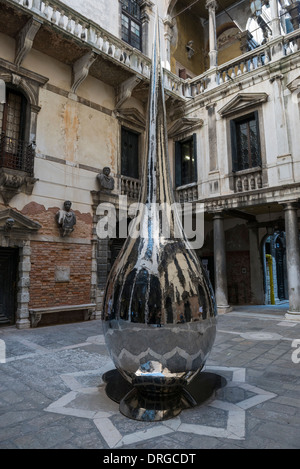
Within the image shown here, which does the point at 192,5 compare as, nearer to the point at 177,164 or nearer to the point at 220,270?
the point at 177,164

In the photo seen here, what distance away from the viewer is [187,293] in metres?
2.72

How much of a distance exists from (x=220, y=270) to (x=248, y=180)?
3193 millimetres

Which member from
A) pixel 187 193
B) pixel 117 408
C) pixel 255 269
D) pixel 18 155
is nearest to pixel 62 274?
pixel 18 155

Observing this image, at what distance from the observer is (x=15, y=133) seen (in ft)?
27.3

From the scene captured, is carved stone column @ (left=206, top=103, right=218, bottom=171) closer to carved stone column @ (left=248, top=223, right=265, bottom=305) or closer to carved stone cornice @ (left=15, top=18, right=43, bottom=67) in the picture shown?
carved stone column @ (left=248, top=223, right=265, bottom=305)

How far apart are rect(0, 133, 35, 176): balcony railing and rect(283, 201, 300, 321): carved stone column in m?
7.50

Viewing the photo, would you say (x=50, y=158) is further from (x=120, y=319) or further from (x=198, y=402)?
(x=198, y=402)

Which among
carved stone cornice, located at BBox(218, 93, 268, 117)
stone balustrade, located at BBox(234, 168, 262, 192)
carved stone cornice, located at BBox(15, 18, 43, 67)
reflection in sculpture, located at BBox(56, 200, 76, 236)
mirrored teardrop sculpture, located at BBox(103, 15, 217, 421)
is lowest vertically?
mirrored teardrop sculpture, located at BBox(103, 15, 217, 421)

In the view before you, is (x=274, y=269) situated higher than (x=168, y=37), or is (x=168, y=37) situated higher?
(x=168, y=37)

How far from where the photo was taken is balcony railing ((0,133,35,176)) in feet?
25.5

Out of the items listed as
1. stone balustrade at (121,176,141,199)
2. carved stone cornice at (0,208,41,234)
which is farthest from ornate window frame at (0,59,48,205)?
stone balustrade at (121,176,141,199)

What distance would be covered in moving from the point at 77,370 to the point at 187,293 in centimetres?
241

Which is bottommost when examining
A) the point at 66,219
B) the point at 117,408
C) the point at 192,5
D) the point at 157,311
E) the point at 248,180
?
the point at 117,408
